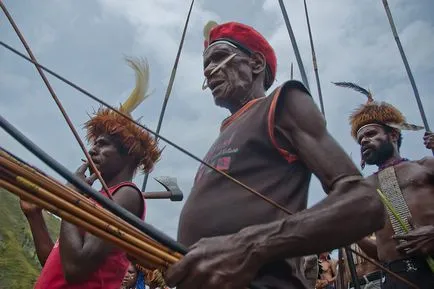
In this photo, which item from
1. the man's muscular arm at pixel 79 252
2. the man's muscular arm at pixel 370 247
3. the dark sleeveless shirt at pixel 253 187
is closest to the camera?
the dark sleeveless shirt at pixel 253 187

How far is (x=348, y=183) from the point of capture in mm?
1484

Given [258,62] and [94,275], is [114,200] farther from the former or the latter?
[258,62]

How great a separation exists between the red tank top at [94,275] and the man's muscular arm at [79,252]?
0.08 metres

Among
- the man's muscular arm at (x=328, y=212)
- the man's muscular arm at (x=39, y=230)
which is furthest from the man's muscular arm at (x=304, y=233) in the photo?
the man's muscular arm at (x=39, y=230)

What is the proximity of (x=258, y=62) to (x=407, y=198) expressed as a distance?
1971mm

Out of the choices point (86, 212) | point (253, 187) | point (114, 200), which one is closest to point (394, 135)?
point (114, 200)

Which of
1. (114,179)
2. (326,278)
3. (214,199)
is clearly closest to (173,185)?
(114,179)

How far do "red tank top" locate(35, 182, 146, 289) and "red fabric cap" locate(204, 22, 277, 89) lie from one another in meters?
0.94

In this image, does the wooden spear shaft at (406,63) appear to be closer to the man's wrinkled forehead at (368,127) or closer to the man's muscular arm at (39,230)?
the man's wrinkled forehead at (368,127)

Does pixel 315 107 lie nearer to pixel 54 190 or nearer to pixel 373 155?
pixel 54 190

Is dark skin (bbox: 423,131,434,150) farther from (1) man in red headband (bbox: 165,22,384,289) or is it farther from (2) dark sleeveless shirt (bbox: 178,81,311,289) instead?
(2) dark sleeveless shirt (bbox: 178,81,311,289)

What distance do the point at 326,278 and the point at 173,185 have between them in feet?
13.4

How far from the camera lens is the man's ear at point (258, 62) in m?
2.35

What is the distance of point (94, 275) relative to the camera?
2350 millimetres
